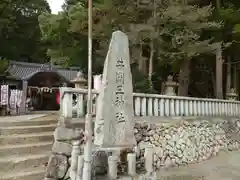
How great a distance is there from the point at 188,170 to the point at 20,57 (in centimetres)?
2139

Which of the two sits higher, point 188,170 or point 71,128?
point 71,128

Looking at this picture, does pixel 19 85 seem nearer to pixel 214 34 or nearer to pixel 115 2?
pixel 115 2

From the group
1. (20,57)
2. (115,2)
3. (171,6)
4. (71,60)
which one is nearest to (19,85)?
(71,60)

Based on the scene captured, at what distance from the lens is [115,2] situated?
10680 mm

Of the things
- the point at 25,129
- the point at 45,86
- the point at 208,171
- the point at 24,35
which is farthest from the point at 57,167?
the point at 24,35

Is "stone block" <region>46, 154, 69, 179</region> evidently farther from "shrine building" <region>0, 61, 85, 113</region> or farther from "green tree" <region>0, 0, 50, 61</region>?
"green tree" <region>0, 0, 50, 61</region>

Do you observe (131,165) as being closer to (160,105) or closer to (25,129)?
(160,105)

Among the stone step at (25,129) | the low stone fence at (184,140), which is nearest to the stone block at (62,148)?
the stone step at (25,129)

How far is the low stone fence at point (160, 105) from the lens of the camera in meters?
6.11

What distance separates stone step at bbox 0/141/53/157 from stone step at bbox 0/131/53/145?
0.17 metres

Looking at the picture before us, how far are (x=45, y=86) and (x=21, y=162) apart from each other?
1310 centimetres

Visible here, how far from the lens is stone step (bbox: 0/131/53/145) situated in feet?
21.0

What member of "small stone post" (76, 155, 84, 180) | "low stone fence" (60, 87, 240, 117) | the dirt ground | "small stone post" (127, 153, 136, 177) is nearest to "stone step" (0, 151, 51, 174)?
"low stone fence" (60, 87, 240, 117)

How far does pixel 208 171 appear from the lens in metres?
7.41
